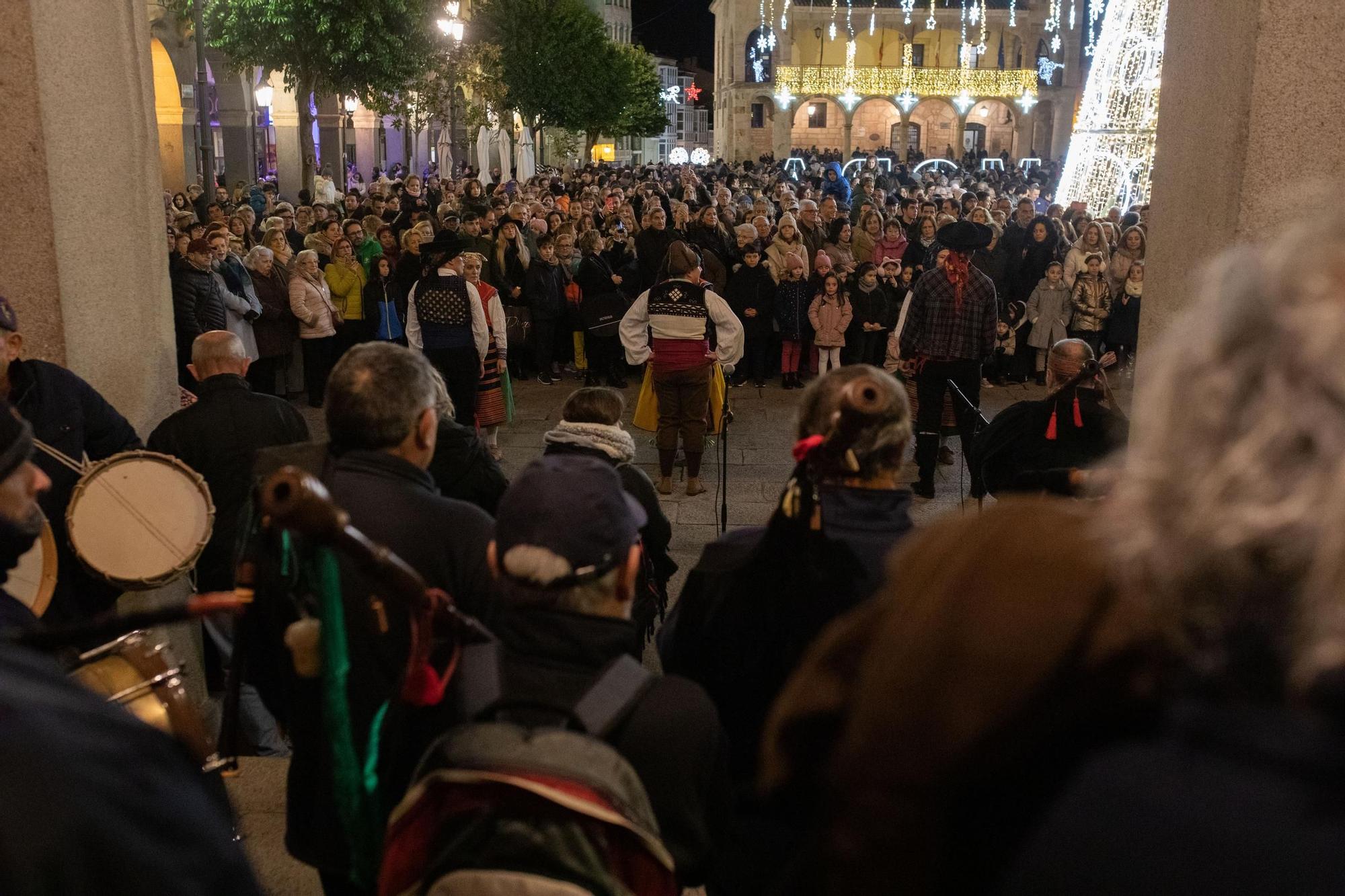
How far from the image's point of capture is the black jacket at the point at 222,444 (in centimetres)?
493

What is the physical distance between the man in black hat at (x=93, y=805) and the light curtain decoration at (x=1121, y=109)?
60.9 ft

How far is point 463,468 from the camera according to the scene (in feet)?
16.3

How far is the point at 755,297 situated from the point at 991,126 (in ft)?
282

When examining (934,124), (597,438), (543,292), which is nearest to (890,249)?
(543,292)

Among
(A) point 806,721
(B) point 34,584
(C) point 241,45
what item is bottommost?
(B) point 34,584

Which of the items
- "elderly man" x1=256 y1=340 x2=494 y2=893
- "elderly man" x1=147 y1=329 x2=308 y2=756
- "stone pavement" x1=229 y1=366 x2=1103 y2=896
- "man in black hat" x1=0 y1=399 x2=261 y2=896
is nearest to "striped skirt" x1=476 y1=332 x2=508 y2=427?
"stone pavement" x1=229 y1=366 x2=1103 y2=896

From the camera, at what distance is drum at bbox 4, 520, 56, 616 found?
404 cm

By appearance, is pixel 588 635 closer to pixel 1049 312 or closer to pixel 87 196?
pixel 87 196

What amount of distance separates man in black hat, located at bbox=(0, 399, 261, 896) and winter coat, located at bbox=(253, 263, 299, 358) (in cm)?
1033

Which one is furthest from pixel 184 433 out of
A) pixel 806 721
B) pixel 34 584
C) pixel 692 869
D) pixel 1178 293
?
pixel 806 721

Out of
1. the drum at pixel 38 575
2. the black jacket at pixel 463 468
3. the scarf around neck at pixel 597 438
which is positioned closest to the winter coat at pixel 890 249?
the scarf around neck at pixel 597 438

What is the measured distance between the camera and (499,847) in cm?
197

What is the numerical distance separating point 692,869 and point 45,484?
1547 mm

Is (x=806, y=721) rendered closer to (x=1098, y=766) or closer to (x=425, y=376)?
(x=1098, y=766)
